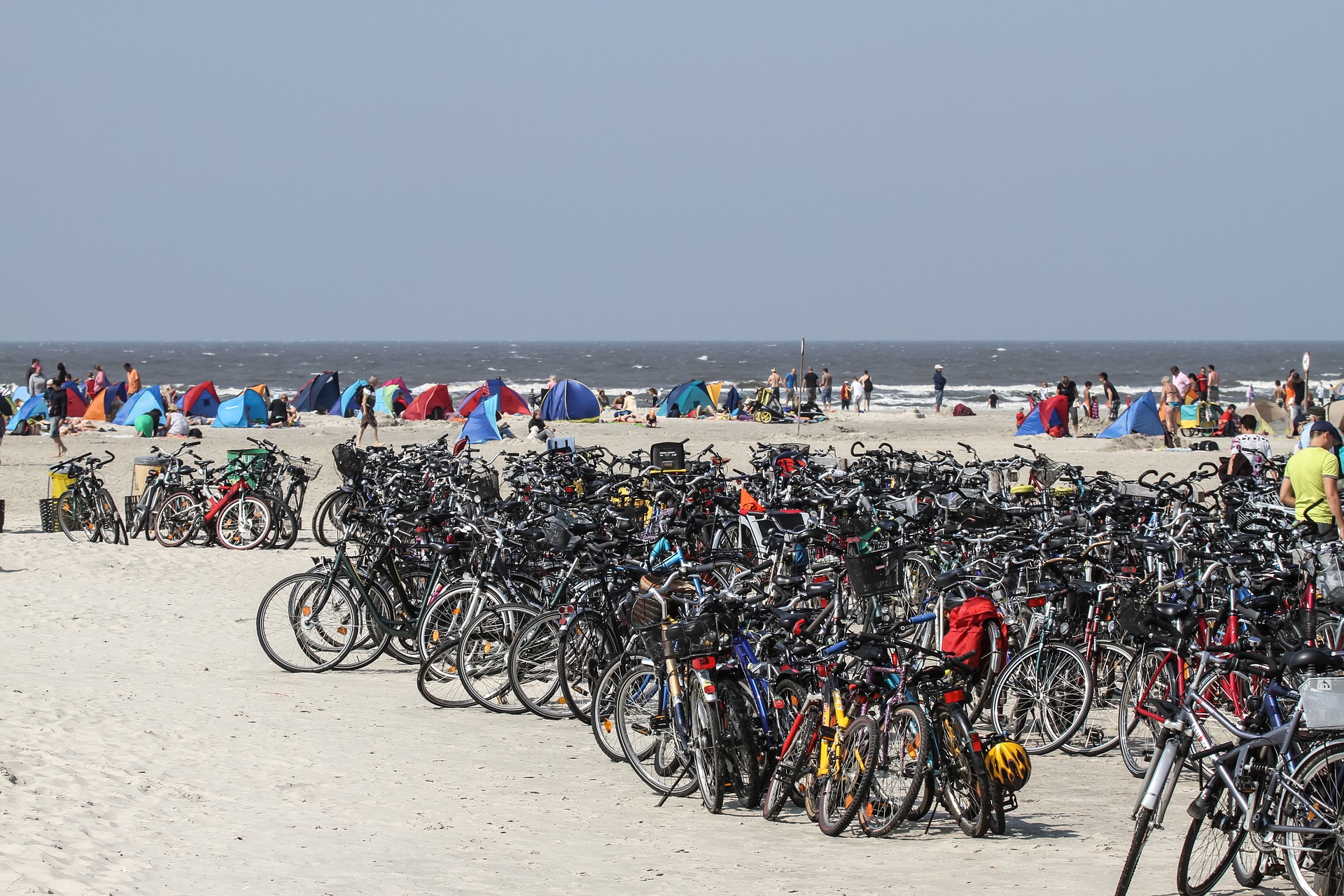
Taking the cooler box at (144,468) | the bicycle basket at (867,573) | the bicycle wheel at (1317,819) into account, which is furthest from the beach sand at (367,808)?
the cooler box at (144,468)

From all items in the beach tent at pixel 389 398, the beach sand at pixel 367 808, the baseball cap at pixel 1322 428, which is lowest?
the beach sand at pixel 367 808

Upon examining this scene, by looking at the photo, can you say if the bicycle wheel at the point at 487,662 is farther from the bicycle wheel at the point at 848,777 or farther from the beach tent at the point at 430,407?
the beach tent at the point at 430,407

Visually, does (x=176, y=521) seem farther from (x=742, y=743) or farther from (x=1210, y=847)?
(x=1210, y=847)

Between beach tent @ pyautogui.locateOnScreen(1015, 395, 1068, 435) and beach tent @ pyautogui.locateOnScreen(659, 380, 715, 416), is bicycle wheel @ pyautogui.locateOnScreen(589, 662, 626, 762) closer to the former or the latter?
beach tent @ pyautogui.locateOnScreen(1015, 395, 1068, 435)

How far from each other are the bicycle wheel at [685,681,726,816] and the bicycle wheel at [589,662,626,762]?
72cm

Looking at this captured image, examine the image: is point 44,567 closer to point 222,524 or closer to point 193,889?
point 222,524

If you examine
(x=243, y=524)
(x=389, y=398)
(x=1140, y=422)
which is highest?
(x=1140, y=422)

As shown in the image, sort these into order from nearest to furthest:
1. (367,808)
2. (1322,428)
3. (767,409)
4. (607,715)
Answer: (367,808) → (607,715) → (1322,428) → (767,409)

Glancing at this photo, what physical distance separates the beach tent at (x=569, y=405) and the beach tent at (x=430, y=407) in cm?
358

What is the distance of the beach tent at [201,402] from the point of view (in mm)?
31703

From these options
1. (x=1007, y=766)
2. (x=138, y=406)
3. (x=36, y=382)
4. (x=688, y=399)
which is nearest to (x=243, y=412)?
(x=138, y=406)

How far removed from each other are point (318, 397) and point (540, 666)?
93.1ft

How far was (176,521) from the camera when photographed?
1377 cm

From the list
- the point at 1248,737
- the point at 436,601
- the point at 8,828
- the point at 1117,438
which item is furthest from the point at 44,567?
the point at 1117,438
